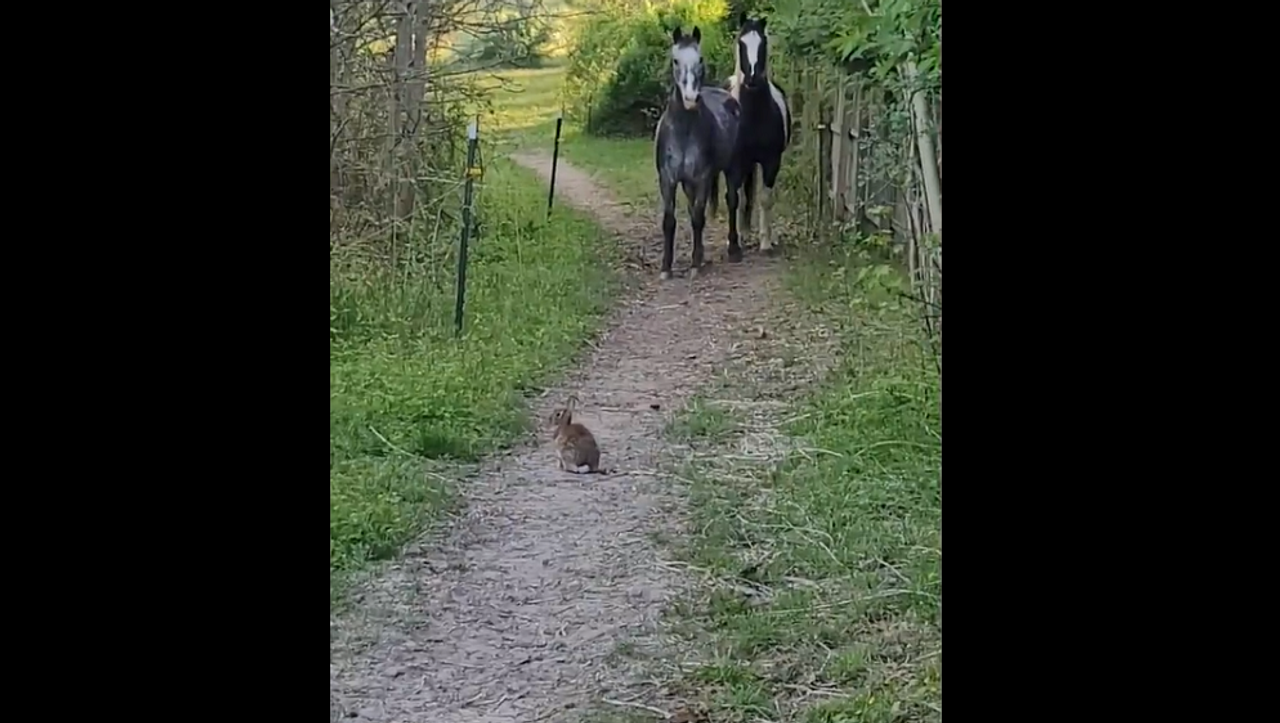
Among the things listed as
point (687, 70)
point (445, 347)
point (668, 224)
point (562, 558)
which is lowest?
point (562, 558)

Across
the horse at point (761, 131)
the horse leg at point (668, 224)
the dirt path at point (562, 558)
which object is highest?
the horse at point (761, 131)

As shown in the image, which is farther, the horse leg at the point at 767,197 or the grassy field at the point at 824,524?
the horse leg at the point at 767,197

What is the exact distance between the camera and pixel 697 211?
1428 millimetres

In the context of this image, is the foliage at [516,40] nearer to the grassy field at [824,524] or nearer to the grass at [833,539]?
the grassy field at [824,524]

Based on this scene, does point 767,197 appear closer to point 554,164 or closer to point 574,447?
point 554,164

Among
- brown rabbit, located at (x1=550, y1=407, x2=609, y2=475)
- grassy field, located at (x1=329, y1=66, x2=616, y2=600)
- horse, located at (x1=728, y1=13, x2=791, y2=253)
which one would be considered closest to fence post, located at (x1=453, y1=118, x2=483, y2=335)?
grassy field, located at (x1=329, y1=66, x2=616, y2=600)

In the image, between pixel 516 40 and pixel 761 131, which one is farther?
pixel 761 131

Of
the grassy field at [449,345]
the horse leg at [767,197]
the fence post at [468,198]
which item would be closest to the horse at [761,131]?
the horse leg at [767,197]

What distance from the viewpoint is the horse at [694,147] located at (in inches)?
53.8

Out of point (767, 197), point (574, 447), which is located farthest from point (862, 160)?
point (574, 447)

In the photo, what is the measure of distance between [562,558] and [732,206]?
42cm
